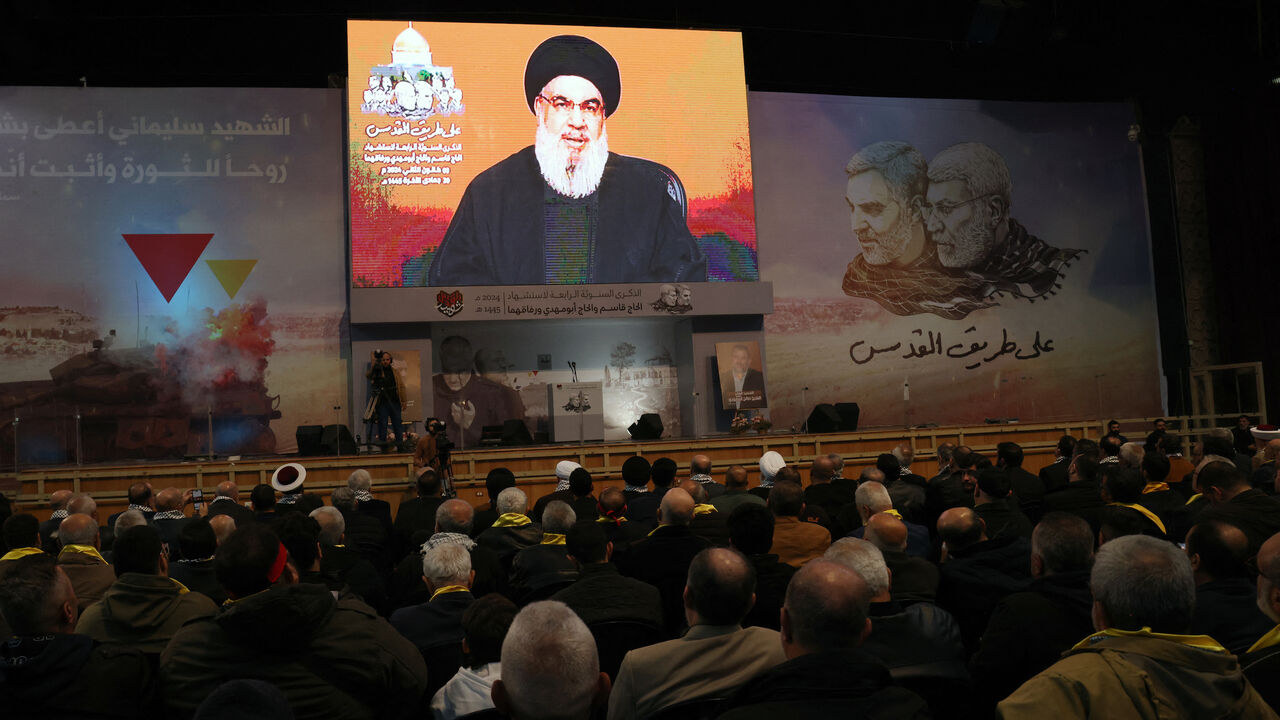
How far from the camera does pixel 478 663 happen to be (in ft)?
7.52

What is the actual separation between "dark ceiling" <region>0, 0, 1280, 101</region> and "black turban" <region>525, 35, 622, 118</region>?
0.65 meters

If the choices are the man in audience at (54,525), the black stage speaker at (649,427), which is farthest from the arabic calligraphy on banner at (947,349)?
the man in audience at (54,525)

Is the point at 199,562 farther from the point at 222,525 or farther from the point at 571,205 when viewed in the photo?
the point at 571,205

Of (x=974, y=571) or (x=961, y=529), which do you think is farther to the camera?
(x=961, y=529)

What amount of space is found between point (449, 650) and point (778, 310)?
11854 mm

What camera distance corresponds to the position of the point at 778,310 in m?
14.3

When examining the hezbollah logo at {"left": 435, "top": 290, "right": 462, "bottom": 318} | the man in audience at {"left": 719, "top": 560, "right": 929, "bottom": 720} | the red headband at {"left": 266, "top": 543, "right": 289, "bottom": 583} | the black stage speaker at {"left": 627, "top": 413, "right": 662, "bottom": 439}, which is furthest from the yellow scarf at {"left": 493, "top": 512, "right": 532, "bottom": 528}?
the hezbollah logo at {"left": 435, "top": 290, "right": 462, "bottom": 318}

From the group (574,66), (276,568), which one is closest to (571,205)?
(574,66)

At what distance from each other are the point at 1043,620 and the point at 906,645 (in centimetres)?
35

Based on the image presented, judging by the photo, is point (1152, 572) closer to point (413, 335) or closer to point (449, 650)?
point (449, 650)

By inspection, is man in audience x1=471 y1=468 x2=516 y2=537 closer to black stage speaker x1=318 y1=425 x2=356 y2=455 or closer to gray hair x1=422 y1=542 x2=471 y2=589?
gray hair x1=422 y1=542 x2=471 y2=589

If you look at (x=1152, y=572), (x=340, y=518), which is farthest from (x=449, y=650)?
(x=1152, y=572)

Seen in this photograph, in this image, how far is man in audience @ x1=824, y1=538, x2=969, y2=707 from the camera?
2.43m

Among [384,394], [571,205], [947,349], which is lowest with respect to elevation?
[384,394]
